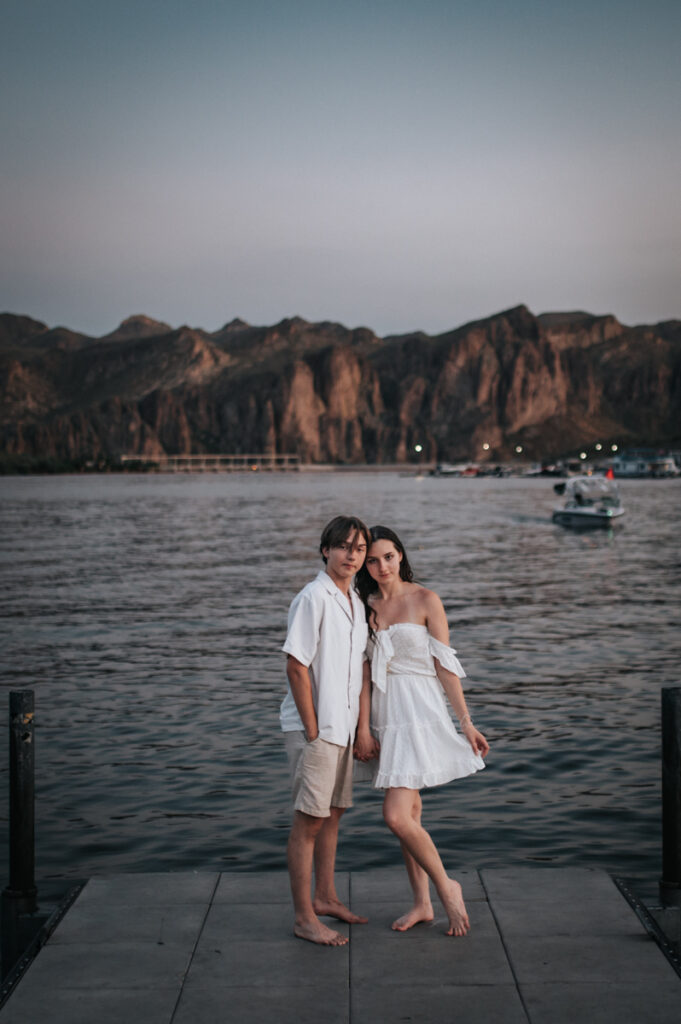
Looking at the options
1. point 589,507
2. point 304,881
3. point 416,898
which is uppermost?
point 304,881

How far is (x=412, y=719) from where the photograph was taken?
20.5 ft

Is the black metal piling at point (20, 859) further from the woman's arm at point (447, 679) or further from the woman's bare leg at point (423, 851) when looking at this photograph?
the woman's arm at point (447, 679)

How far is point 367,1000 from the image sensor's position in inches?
211

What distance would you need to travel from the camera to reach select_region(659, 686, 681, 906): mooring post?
656cm

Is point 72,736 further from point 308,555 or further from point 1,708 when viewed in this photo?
point 308,555

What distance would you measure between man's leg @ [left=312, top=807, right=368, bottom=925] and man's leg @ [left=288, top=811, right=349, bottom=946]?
6.6 inches

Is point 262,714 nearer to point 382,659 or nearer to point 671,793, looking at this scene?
point 671,793

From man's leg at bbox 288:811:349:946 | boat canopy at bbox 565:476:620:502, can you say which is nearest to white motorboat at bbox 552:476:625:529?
boat canopy at bbox 565:476:620:502

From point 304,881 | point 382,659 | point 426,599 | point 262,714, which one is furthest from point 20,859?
point 262,714

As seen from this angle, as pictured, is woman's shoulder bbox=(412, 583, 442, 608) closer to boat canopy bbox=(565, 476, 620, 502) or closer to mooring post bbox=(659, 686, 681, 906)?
mooring post bbox=(659, 686, 681, 906)

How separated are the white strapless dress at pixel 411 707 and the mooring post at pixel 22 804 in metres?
2.02

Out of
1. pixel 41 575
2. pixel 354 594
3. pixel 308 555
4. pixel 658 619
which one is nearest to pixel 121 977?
pixel 354 594

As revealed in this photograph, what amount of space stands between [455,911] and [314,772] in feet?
3.48

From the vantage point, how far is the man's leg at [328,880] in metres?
6.38
